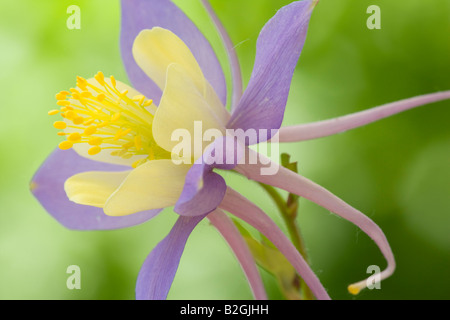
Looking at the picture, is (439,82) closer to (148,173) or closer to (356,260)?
(356,260)

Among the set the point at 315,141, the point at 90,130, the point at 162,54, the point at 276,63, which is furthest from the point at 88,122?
the point at 315,141

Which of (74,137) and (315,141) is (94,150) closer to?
(74,137)

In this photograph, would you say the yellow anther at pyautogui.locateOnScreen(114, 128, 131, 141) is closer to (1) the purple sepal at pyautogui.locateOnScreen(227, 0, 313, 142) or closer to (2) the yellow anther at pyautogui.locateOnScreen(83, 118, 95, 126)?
(2) the yellow anther at pyautogui.locateOnScreen(83, 118, 95, 126)

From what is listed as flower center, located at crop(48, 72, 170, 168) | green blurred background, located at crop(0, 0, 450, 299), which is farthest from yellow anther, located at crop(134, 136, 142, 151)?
green blurred background, located at crop(0, 0, 450, 299)

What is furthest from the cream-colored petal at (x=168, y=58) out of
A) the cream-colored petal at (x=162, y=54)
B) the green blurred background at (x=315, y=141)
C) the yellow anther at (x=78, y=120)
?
the green blurred background at (x=315, y=141)

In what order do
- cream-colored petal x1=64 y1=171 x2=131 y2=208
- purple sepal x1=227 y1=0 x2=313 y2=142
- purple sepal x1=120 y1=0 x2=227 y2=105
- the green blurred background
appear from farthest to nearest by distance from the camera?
the green blurred background → purple sepal x1=120 y1=0 x2=227 y2=105 → cream-colored petal x1=64 y1=171 x2=131 y2=208 → purple sepal x1=227 y1=0 x2=313 y2=142
